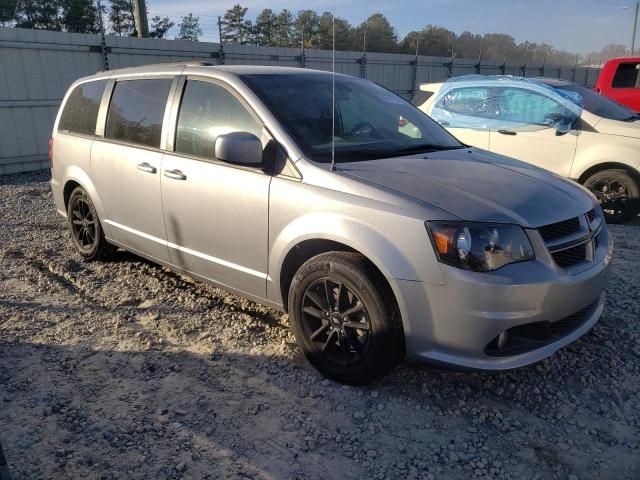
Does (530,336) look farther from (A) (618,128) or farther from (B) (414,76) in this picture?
(B) (414,76)

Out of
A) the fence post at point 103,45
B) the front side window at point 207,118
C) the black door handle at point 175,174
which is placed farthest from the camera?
the fence post at point 103,45

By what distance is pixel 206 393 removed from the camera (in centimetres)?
302

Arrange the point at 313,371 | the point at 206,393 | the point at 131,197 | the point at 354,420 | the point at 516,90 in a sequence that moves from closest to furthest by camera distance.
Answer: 1. the point at 354,420
2. the point at 206,393
3. the point at 313,371
4. the point at 131,197
5. the point at 516,90

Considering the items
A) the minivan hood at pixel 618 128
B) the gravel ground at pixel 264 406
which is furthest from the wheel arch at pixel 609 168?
the gravel ground at pixel 264 406

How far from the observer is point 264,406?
2904 millimetres

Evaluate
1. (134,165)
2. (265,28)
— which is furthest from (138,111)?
(265,28)

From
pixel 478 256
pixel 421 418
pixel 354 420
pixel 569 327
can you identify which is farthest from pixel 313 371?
pixel 569 327

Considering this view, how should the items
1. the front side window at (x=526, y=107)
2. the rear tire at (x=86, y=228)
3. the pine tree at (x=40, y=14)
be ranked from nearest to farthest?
the rear tire at (x=86, y=228)
the front side window at (x=526, y=107)
the pine tree at (x=40, y=14)

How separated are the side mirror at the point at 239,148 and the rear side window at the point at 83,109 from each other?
2.22m

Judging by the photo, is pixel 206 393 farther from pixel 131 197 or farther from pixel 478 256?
pixel 131 197

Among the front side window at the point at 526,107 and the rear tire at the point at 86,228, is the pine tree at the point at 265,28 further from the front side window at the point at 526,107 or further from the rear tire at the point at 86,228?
the rear tire at the point at 86,228

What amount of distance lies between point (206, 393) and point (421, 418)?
3.96 ft

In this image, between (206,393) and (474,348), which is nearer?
(474,348)

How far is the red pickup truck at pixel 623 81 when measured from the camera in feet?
32.9
